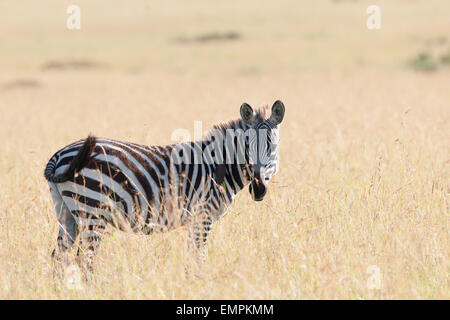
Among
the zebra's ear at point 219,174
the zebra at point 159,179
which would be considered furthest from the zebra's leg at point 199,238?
the zebra's ear at point 219,174

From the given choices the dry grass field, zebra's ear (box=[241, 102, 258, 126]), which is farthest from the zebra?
the dry grass field

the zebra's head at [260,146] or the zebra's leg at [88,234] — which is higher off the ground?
the zebra's head at [260,146]

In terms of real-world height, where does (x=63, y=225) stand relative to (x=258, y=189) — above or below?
below

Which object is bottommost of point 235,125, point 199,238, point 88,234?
point 199,238

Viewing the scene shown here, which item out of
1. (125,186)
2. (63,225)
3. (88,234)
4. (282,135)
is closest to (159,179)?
(125,186)

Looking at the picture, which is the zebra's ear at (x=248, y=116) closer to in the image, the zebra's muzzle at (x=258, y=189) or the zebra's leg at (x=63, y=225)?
the zebra's muzzle at (x=258, y=189)

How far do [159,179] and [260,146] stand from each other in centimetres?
99

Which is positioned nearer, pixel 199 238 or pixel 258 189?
pixel 258 189

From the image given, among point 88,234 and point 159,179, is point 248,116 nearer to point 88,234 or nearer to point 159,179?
point 159,179

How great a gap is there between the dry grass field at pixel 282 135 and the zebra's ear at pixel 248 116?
1032 mm

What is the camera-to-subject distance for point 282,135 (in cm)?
1323

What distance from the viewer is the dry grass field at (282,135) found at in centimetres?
517

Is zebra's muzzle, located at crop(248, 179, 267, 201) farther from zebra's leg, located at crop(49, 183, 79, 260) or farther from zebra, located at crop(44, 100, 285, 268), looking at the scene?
zebra's leg, located at crop(49, 183, 79, 260)

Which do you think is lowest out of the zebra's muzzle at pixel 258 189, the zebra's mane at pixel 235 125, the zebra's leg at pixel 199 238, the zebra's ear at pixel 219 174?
the zebra's leg at pixel 199 238
